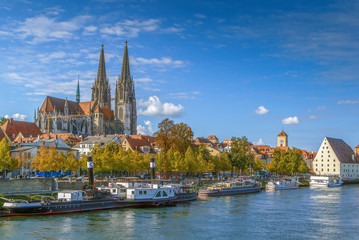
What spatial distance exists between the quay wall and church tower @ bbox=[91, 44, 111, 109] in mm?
142278

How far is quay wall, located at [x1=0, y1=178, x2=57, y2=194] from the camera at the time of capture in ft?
161

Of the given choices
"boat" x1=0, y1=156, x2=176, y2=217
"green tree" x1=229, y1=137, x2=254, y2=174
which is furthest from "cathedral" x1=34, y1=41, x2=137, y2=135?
"boat" x1=0, y1=156, x2=176, y2=217

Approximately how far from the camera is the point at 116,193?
52.1 metres

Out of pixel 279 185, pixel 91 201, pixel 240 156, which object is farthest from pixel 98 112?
pixel 91 201

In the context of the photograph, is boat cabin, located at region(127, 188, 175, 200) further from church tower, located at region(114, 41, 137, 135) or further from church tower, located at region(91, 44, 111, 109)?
church tower, located at region(91, 44, 111, 109)

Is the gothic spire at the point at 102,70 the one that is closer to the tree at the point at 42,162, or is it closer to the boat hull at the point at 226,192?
the boat hull at the point at 226,192

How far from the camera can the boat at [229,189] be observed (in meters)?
68.0

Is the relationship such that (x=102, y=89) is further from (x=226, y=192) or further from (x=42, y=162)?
(x=226, y=192)

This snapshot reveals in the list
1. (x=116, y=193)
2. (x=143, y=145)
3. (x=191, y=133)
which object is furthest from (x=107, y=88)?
(x=116, y=193)

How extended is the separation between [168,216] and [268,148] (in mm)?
125172

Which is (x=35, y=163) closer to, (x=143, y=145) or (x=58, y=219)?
(x=58, y=219)

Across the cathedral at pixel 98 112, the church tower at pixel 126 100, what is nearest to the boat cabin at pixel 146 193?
the cathedral at pixel 98 112

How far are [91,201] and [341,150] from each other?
369ft

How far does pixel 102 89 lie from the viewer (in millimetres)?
195750
